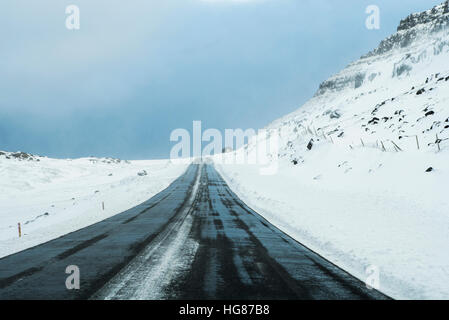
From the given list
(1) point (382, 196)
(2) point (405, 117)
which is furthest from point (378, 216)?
(2) point (405, 117)

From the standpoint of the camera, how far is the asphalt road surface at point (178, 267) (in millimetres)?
4598

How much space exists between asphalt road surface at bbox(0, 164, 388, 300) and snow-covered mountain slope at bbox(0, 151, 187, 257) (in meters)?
2.31

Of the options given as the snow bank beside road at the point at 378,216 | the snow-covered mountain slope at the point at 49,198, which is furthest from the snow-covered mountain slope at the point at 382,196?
the snow-covered mountain slope at the point at 49,198

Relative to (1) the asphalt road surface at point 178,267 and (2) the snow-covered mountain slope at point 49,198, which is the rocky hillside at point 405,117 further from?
(2) the snow-covered mountain slope at point 49,198

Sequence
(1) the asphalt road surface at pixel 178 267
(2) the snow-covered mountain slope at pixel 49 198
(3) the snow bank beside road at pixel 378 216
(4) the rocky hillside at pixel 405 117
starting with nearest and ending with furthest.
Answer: (1) the asphalt road surface at pixel 178 267, (3) the snow bank beside road at pixel 378 216, (2) the snow-covered mountain slope at pixel 49 198, (4) the rocky hillside at pixel 405 117

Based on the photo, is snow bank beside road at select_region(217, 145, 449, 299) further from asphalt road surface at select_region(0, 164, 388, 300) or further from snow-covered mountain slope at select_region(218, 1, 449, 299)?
asphalt road surface at select_region(0, 164, 388, 300)

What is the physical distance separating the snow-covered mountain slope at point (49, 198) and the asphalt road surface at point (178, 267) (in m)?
2.31

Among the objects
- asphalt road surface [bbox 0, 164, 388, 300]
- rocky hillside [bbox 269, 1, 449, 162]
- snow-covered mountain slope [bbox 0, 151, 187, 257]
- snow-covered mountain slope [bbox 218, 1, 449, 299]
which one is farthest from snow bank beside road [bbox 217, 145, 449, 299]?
snow-covered mountain slope [bbox 0, 151, 187, 257]

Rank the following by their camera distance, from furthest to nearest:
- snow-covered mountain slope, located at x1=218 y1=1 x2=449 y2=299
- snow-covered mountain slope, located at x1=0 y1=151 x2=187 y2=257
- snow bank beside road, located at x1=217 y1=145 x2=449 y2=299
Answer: snow-covered mountain slope, located at x1=0 y1=151 x2=187 y2=257
snow-covered mountain slope, located at x1=218 y1=1 x2=449 y2=299
snow bank beside road, located at x1=217 y1=145 x2=449 y2=299

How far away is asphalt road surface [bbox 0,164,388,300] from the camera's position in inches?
181

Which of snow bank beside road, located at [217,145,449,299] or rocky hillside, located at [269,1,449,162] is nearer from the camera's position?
snow bank beside road, located at [217,145,449,299]

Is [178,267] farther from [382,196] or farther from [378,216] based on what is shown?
[382,196]
